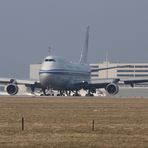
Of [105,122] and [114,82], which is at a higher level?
[114,82]

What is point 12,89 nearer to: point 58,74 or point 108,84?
point 58,74

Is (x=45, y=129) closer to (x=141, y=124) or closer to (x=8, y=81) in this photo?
(x=141, y=124)

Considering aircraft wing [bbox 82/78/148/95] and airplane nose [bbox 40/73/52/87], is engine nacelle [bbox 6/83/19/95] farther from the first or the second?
aircraft wing [bbox 82/78/148/95]

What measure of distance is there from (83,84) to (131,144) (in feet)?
335

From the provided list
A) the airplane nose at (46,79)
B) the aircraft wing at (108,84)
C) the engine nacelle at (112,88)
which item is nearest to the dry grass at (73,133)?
the engine nacelle at (112,88)

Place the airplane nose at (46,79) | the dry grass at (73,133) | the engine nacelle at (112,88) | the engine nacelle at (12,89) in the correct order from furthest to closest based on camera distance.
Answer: the engine nacelle at (12,89) → the airplane nose at (46,79) → the engine nacelle at (112,88) → the dry grass at (73,133)

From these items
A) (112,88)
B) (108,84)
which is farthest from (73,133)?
(108,84)

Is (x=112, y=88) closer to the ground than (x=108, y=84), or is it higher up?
closer to the ground

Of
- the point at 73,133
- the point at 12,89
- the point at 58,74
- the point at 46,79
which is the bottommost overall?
the point at 73,133

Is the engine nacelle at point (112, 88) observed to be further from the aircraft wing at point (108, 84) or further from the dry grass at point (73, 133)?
the dry grass at point (73, 133)

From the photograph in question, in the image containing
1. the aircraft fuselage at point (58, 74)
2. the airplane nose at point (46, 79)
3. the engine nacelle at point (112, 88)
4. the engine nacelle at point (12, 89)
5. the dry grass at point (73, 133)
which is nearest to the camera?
the dry grass at point (73, 133)

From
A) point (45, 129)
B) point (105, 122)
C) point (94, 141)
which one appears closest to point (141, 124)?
point (105, 122)

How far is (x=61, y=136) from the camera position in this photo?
32094 mm

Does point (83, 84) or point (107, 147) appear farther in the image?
point (83, 84)
